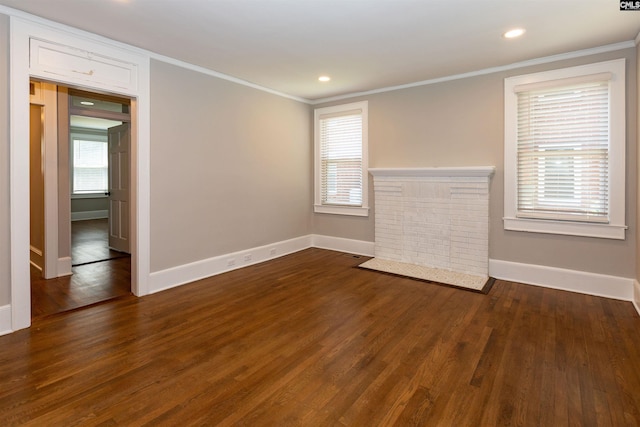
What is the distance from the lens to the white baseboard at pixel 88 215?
10008mm

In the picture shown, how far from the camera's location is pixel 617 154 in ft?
11.2

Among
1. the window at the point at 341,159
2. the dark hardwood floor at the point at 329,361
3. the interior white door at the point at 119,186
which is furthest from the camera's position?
the interior white door at the point at 119,186

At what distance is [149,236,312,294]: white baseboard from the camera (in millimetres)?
3791

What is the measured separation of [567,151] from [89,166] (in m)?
11.8

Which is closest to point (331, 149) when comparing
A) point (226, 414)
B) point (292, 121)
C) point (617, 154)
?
point (292, 121)

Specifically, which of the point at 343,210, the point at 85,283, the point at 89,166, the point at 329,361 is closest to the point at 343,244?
the point at 343,210

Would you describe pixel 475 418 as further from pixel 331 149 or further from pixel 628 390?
pixel 331 149

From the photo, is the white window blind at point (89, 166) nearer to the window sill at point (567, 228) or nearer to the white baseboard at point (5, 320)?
the white baseboard at point (5, 320)

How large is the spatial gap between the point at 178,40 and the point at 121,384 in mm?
2988

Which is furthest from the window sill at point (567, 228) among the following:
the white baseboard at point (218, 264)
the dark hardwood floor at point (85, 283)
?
the dark hardwood floor at point (85, 283)

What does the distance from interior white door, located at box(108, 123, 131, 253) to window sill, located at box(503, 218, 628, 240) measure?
18.5ft

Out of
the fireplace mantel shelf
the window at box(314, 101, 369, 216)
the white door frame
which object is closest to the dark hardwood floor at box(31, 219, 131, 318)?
the white door frame

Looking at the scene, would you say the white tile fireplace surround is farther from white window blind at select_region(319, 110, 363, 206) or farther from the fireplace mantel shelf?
white window blind at select_region(319, 110, 363, 206)

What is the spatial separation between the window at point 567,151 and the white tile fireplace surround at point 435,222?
0.40 meters
